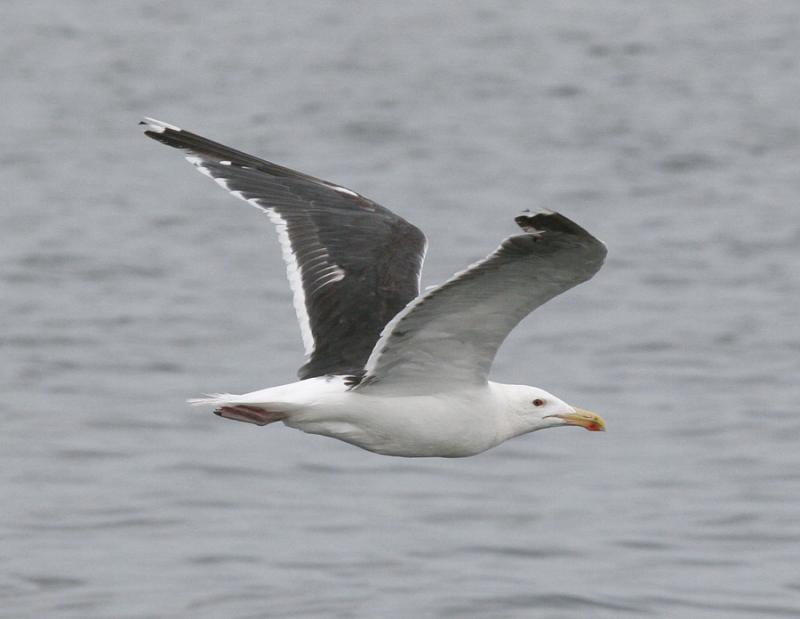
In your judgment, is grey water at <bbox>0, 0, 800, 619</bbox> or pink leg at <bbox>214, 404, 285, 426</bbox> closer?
pink leg at <bbox>214, 404, 285, 426</bbox>

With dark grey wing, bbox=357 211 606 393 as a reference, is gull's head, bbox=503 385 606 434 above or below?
below

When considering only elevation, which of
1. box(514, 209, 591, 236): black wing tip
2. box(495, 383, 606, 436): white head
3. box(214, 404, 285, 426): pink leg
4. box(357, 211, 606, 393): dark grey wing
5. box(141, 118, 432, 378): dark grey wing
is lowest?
box(214, 404, 285, 426): pink leg

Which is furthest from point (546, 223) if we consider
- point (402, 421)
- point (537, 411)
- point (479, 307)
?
point (537, 411)

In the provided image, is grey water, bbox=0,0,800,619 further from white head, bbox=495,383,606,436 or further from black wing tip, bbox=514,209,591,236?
black wing tip, bbox=514,209,591,236

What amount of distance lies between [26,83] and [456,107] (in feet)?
20.6

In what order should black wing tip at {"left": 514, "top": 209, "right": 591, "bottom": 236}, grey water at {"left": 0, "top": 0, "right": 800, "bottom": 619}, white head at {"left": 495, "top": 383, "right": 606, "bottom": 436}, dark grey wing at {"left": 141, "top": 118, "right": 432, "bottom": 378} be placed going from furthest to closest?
1. grey water at {"left": 0, "top": 0, "right": 800, "bottom": 619}
2. dark grey wing at {"left": 141, "top": 118, "right": 432, "bottom": 378}
3. white head at {"left": 495, "top": 383, "right": 606, "bottom": 436}
4. black wing tip at {"left": 514, "top": 209, "right": 591, "bottom": 236}

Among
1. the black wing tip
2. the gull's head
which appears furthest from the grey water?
the black wing tip

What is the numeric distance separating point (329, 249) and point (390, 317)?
2.16ft

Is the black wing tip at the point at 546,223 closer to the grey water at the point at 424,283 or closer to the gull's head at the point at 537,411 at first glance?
the gull's head at the point at 537,411

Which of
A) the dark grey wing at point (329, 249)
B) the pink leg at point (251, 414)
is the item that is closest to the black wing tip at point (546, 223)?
the pink leg at point (251, 414)

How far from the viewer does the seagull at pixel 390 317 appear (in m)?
7.74

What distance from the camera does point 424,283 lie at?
17.6 metres

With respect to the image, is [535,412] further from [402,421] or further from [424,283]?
[424,283]

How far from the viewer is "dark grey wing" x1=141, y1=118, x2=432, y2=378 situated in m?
9.66
